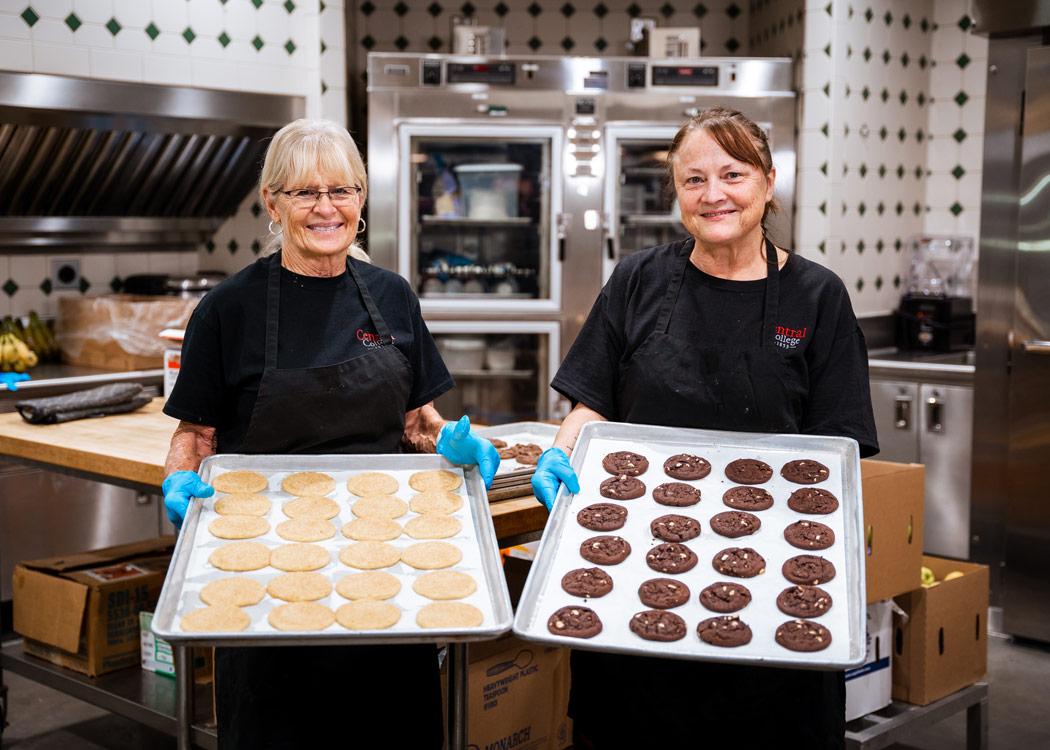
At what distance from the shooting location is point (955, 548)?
4375 mm

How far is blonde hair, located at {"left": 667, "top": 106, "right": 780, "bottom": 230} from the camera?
1.91 m

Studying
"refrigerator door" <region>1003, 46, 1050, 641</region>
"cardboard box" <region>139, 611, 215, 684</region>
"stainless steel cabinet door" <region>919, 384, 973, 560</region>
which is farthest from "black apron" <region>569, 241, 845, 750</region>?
"stainless steel cabinet door" <region>919, 384, 973, 560</region>

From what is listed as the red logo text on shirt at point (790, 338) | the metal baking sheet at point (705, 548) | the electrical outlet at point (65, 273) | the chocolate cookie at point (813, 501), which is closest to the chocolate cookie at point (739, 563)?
the metal baking sheet at point (705, 548)

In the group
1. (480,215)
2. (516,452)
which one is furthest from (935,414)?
(516,452)

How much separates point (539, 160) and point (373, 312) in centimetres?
329

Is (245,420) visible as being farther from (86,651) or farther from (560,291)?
(560,291)

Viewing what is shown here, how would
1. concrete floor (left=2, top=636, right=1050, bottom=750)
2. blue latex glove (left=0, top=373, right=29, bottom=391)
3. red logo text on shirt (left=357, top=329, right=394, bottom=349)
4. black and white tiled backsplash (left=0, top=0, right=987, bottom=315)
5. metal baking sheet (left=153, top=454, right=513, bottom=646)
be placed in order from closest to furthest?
metal baking sheet (left=153, top=454, right=513, bottom=646)
red logo text on shirt (left=357, top=329, right=394, bottom=349)
concrete floor (left=2, top=636, right=1050, bottom=750)
blue latex glove (left=0, top=373, right=29, bottom=391)
black and white tiled backsplash (left=0, top=0, right=987, bottom=315)

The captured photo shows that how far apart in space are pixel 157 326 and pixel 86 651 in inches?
70.0

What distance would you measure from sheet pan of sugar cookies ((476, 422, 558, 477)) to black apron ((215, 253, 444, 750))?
531 millimetres

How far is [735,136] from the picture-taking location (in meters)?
1.91

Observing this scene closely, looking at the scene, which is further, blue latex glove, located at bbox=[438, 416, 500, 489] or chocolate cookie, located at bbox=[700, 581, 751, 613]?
blue latex glove, located at bbox=[438, 416, 500, 489]

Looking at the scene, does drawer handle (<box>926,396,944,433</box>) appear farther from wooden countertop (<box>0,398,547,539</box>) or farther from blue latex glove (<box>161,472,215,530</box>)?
blue latex glove (<box>161,472,215,530</box>)

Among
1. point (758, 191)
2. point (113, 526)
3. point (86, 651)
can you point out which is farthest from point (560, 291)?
point (758, 191)

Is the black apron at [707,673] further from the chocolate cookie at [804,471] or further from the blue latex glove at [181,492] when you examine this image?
the blue latex glove at [181,492]
